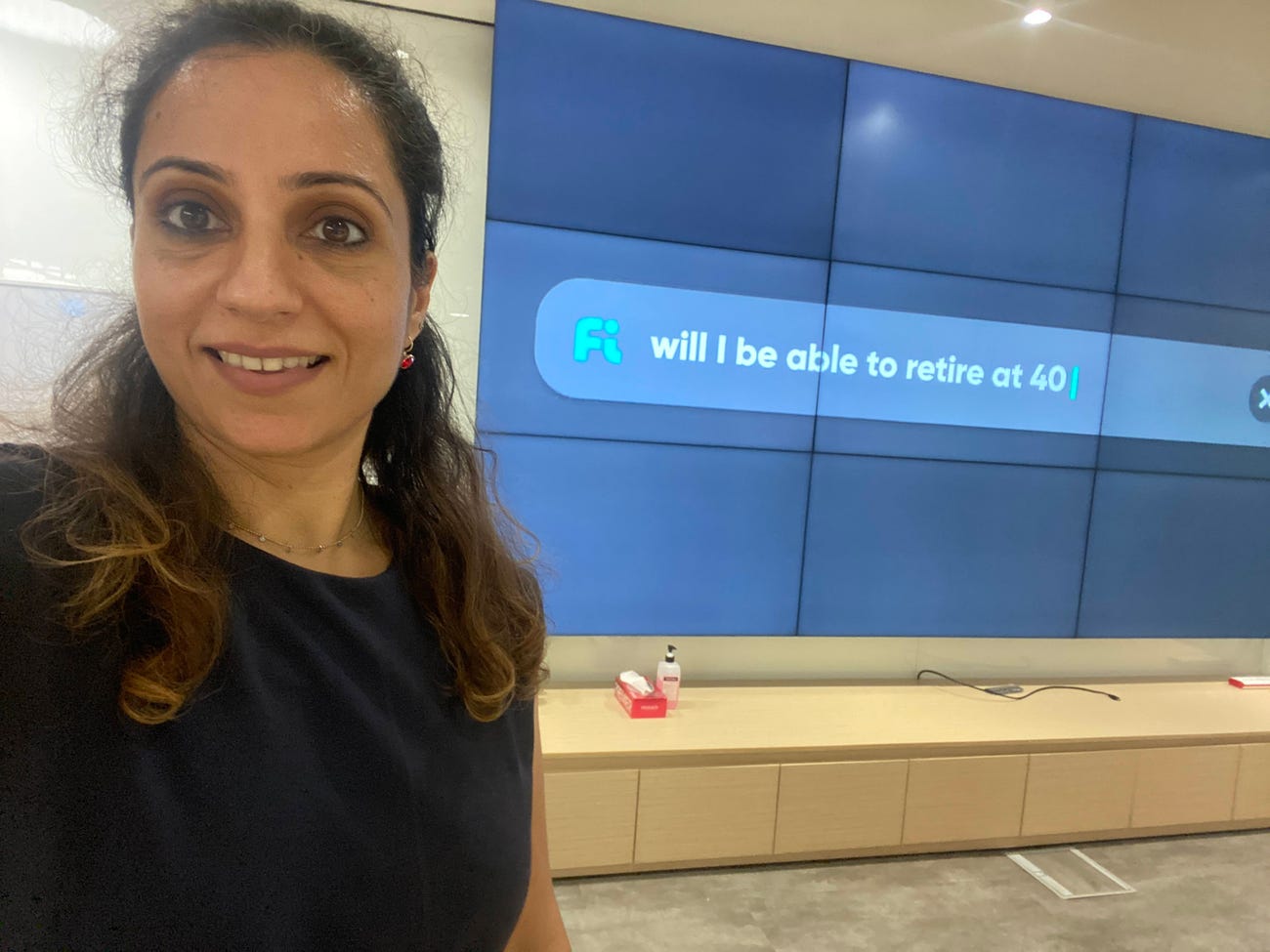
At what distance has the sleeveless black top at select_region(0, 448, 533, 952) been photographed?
59 centimetres

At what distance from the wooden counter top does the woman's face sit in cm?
192

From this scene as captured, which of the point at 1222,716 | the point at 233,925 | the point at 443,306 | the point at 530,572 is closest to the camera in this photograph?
the point at 233,925

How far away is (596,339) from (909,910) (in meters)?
2.25

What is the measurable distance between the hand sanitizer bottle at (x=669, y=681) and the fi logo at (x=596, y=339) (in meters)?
1.12

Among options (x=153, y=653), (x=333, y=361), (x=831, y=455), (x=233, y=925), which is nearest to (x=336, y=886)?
(x=233, y=925)

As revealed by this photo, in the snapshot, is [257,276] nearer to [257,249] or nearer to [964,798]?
[257,249]

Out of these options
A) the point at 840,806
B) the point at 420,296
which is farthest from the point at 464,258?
the point at 840,806

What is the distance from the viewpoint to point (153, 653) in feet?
2.14

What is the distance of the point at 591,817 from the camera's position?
2.57 meters

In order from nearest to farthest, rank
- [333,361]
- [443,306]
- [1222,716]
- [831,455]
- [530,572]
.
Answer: [333,361] → [530,572] → [443,306] → [831,455] → [1222,716]

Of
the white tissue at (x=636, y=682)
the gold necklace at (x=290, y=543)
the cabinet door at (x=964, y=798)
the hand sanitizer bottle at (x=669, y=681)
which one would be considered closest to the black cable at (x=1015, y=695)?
the cabinet door at (x=964, y=798)

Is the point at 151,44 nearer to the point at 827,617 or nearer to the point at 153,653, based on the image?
the point at 153,653

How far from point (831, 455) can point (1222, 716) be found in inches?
81.4

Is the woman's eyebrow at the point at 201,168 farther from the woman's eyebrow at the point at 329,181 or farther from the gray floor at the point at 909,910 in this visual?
the gray floor at the point at 909,910
